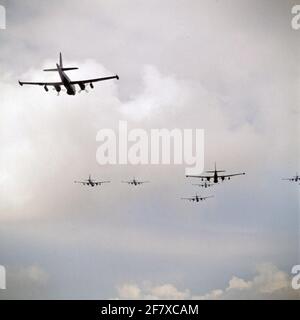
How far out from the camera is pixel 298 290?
76125 millimetres

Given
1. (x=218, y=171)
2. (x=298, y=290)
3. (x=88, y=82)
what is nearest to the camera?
(x=298, y=290)
